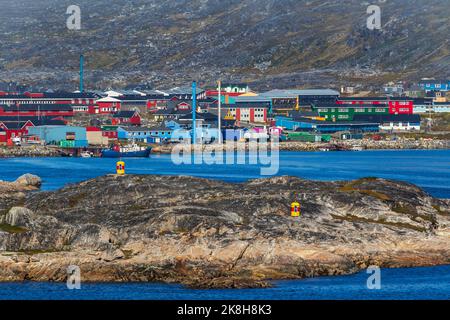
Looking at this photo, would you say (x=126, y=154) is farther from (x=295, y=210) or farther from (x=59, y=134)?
(x=295, y=210)

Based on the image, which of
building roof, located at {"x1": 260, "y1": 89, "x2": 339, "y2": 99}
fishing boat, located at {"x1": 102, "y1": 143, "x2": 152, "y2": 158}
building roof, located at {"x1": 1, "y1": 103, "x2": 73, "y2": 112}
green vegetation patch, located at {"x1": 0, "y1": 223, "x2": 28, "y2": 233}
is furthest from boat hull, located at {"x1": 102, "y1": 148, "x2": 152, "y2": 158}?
green vegetation patch, located at {"x1": 0, "y1": 223, "x2": 28, "y2": 233}

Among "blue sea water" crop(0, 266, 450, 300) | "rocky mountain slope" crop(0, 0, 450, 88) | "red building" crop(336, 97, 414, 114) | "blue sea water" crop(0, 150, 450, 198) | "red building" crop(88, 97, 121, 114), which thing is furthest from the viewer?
"rocky mountain slope" crop(0, 0, 450, 88)

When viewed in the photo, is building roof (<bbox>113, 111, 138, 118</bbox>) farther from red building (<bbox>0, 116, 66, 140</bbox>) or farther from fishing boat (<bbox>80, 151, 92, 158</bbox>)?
fishing boat (<bbox>80, 151, 92, 158</bbox>)

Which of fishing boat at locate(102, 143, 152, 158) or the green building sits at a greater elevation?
the green building

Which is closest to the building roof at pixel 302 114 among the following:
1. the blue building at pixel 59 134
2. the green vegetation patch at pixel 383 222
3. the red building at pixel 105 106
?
the red building at pixel 105 106

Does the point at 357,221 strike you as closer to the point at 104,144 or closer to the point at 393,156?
the point at 393,156

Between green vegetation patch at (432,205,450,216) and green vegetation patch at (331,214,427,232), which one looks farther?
green vegetation patch at (432,205,450,216)

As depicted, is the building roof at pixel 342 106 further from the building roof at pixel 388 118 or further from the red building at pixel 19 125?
the red building at pixel 19 125
